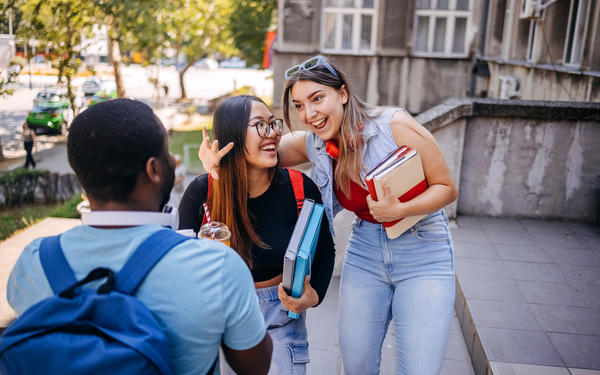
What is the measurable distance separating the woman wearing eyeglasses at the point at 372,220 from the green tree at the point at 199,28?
82.8 feet

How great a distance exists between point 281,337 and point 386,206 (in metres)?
0.77

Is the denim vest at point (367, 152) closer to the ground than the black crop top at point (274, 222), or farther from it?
farther from it

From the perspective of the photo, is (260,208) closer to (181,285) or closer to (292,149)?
(292,149)

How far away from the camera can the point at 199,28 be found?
33.0 meters

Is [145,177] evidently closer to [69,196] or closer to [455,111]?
[455,111]

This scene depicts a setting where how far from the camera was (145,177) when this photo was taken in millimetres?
1446

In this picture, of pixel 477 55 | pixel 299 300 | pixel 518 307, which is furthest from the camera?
pixel 477 55

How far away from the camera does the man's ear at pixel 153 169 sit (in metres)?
1.44

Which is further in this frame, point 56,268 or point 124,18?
point 124,18

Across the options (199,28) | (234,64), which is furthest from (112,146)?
(234,64)

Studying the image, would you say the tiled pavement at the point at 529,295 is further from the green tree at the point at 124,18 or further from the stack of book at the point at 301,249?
the green tree at the point at 124,18

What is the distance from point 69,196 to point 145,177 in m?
14.0

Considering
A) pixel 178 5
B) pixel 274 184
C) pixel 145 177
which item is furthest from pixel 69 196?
pixel 178 5

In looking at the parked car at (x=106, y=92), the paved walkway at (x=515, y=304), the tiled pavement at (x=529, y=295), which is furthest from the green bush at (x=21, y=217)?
the parked car at (x=106, y=92)
